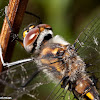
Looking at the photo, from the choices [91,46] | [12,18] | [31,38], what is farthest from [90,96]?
[12,18]

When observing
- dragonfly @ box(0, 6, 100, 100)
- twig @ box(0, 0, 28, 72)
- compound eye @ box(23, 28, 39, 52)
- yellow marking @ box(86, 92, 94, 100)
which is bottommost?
yellow marking @ box(86, 92, 94, 100)

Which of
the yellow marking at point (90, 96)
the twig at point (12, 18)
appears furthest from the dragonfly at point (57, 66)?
the twig at point (12, 18)

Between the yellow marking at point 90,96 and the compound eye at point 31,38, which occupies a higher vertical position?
the compound eye at point 31,38

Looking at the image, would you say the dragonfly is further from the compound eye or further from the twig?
the twig

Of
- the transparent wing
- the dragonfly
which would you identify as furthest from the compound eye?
the transparent wing

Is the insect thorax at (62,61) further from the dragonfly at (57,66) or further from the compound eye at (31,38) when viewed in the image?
the compound eye at (31,38)

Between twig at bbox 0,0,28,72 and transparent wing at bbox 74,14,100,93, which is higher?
twig at bbox 0,0,28,72

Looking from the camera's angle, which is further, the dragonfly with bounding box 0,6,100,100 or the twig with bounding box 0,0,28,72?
the twig with bounding box 0,0,28,72
